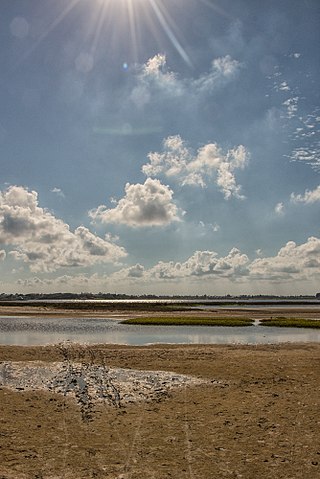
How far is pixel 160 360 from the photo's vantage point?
2994 cm

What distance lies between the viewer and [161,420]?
1565cm

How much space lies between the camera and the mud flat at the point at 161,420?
11.5 meters

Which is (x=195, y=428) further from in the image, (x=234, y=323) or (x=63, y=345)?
(x=234, y=323)

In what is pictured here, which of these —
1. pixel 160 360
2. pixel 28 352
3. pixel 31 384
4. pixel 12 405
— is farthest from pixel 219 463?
pixel 28 352

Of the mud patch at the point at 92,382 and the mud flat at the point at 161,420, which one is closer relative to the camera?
the mud flat at the point at 161,420

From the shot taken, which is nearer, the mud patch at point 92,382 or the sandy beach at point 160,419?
the sandy beach at point 160,419

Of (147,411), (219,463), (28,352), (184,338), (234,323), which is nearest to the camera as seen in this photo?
(219,463)

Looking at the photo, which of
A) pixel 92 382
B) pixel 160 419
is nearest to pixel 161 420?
pixel 160 419

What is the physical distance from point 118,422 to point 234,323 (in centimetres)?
5286

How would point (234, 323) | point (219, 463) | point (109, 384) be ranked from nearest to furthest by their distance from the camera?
point (219, 463)
point (109, 384)
point (234, 323)

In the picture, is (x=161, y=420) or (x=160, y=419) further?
(x=160, y=419)

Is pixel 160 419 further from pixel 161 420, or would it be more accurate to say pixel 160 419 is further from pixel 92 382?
pixel 92 382

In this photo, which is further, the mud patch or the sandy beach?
the mud patch

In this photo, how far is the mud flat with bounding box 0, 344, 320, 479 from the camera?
37.8ft
